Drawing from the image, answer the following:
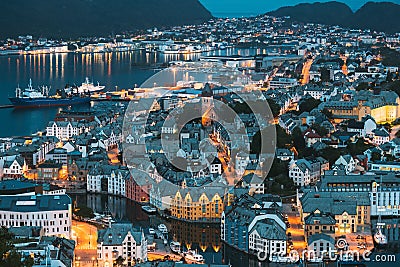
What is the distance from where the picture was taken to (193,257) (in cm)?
512

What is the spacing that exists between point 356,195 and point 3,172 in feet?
10.7

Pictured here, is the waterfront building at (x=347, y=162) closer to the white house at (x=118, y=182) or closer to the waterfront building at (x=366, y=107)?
the white house at (x=118, y=182)

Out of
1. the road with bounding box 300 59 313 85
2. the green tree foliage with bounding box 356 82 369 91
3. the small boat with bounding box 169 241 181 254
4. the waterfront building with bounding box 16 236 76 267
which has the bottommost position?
the small boat with bounding box 169 241 181 254

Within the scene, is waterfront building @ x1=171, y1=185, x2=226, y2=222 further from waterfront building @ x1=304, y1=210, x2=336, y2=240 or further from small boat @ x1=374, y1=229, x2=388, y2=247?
small boat @ x1=374, y1=229, x2=388, y2=247

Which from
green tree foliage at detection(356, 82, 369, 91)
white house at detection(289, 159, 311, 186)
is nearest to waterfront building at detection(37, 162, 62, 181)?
white house at detection(289, 159, 311, 186)

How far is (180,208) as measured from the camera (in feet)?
19.8

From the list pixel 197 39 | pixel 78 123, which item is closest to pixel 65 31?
pixel 197 39

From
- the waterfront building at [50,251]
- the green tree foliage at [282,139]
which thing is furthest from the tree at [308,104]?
the waterfront building at [50,251]

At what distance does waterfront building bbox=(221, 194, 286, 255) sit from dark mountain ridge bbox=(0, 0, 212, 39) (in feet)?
88.9

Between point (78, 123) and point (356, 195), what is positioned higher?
point (78, 123)

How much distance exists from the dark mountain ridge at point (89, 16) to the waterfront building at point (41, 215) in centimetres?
2673

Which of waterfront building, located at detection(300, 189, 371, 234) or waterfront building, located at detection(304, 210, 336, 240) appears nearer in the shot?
waterfront building, located at detection(304, 210, 336, 240)

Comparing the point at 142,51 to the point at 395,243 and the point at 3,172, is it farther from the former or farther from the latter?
the point at 395,243

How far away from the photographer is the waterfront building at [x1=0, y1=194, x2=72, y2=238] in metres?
5.46
